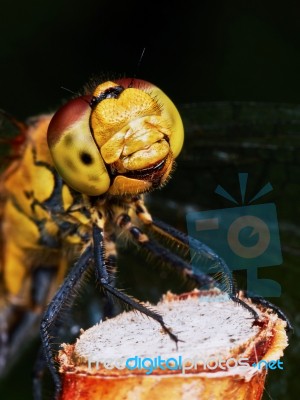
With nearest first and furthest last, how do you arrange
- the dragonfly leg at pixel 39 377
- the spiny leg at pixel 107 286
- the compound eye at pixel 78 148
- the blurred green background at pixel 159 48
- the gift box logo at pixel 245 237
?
the spiny leg at pixel 107 286 → the compound eye at pixel 78 148 → the gift box logo at pixel 245 237 → the dragonfly leg at pixel 39 377 → the blurred green background at pixel 159 48

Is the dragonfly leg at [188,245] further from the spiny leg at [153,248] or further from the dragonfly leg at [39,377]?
the dragonfly leg at [39,377]

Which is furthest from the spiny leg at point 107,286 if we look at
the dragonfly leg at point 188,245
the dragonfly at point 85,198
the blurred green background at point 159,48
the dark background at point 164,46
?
the dark background at point 164,46

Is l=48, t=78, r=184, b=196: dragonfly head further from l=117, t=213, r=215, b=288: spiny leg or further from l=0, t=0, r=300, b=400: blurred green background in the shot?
l=0, t=0, r=300, b=400: blurred green background

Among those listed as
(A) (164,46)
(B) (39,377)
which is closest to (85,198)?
(B) (39,377)

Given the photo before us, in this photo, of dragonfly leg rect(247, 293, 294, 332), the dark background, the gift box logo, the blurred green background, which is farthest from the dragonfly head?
the dark background

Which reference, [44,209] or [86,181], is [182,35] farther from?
[86,181]

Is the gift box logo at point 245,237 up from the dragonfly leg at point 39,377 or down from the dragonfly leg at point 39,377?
up

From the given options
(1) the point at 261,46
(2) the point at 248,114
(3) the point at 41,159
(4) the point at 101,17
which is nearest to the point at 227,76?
(1) the point at 261,46
